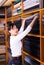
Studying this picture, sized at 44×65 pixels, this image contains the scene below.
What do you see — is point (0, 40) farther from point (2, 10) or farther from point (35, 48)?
point (35, 48)

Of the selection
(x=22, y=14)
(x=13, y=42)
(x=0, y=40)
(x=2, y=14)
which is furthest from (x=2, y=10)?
(x=13, y=42)

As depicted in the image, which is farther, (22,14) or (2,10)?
(2,10)

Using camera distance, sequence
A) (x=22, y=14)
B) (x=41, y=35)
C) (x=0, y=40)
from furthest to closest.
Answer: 1. (x=0, y=40)
2. (x=22, y=14)
3. (x=41, y=35)

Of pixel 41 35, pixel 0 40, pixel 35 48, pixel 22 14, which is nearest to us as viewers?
pixel 41 35

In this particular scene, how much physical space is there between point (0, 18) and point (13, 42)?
2.02 m

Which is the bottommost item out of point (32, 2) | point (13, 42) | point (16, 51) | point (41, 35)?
point (16, 51)

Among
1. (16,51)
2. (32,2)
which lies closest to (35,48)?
(16,51)

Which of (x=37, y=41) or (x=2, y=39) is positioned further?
(x=2, y=39)

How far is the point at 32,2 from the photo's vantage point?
2482 millimetres

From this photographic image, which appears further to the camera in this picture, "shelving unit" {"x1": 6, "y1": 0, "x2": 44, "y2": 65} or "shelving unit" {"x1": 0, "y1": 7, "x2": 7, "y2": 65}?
"shelving unit" {"x1": 0, "y1": 7, "x2": 7, "y2": 65}

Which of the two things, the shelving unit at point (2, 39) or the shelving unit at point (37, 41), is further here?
the shelving unit at point (2, 39)

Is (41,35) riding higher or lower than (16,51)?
higher

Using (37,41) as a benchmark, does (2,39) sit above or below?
below

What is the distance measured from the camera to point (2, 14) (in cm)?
462
